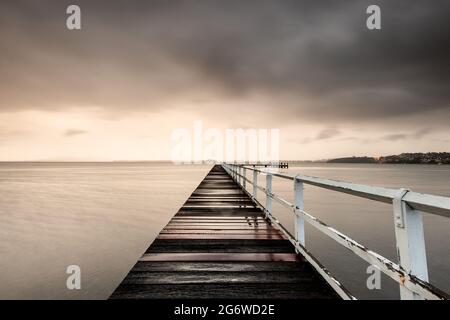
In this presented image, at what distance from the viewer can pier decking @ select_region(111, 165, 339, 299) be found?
2908 millimetres

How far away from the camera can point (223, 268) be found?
3.60 metres

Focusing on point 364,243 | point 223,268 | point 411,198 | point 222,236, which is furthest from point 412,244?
point 364,243

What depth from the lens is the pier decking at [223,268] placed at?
114 inches

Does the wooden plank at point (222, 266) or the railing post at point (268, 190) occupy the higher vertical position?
the railing post at point (268, 190)

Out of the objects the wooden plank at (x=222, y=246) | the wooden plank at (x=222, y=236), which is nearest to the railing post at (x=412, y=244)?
the wooden plank at (x=222, y=246)

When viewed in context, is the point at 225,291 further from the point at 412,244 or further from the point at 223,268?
the point at 412,244

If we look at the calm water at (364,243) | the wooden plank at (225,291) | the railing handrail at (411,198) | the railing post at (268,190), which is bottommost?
the calm water at (364,243)

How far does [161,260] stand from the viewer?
12.7 ft

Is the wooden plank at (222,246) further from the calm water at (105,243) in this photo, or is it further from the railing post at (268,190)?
the calm water at (105,243)

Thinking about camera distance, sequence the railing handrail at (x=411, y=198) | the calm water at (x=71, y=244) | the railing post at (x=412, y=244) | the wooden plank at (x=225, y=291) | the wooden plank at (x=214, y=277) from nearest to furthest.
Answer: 1. the railing handrail at (x=411, y=198)
2. the railing post at (x=412, y=244)
3. the wooden plank at (x=225, y=291)
4. the wooden plank at (x=214, y=277)
5. the calm water at (x=71, y=244)

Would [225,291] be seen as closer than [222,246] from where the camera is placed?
Yes
